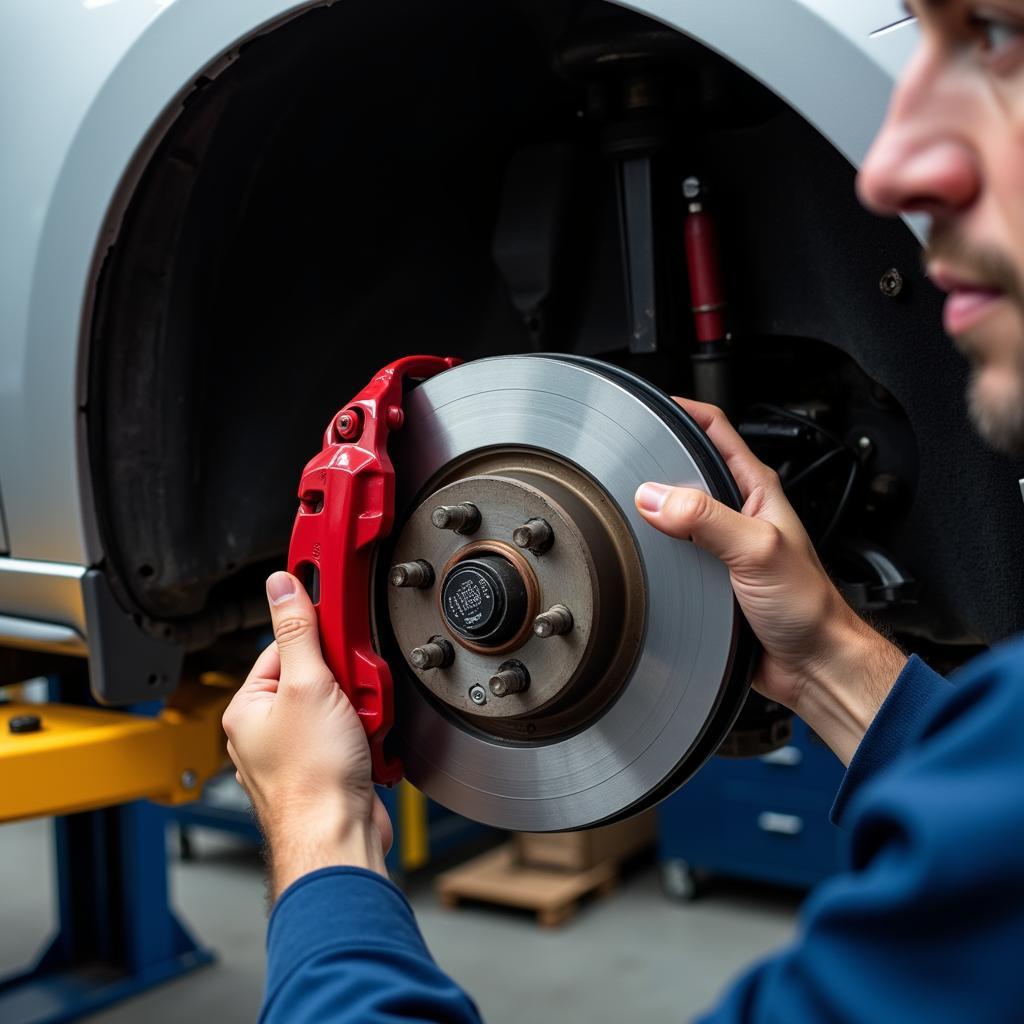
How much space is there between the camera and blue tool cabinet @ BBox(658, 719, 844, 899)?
274 cm

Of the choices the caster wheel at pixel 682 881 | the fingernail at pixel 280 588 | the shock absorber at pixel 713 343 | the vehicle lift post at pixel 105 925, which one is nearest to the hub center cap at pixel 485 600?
the fingernail at pixel 280 588

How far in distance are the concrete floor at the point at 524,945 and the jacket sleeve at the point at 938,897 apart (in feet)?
6.63

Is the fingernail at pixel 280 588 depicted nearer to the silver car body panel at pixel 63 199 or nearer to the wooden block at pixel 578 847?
the silver car body panel at pixel 63 199

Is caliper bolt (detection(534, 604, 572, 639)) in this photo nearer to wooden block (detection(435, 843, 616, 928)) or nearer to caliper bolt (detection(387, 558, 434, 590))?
caliper bolt (detection(387, 558, 434, 590))

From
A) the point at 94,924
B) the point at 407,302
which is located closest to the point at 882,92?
the point at 407,302

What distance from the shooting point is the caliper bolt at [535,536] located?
2.44 feet

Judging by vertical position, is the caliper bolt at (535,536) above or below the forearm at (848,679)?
above

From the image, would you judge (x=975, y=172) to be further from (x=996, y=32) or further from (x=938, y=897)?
(x=938, y=897)

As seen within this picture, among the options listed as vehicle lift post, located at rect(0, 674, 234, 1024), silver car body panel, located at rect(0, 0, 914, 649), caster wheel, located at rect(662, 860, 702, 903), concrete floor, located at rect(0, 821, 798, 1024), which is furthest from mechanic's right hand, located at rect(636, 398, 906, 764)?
caster wheel, located at rect(662, 860, 702, 903)

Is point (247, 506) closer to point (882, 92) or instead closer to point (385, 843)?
point (385, 843)

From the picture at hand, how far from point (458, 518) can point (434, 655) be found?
9 centimetres

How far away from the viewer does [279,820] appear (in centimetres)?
69

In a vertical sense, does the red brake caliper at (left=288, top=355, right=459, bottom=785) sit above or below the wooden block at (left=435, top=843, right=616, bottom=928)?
above

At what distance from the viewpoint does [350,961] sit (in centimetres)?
54
